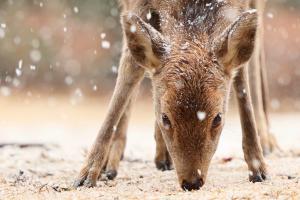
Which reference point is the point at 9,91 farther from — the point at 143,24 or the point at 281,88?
the point at 143,24

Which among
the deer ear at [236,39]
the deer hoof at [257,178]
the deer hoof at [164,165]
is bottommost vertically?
the deer hoof at [257,178]

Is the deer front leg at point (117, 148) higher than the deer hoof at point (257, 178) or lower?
higher

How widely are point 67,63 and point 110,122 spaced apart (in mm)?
16283

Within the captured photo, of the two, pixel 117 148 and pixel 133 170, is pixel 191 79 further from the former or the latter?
pixel 133 170

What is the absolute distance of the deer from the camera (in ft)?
19.4

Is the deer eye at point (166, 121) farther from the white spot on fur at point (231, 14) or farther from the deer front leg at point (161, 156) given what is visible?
the deer front leg at point (161, 156)

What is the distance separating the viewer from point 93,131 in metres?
14.7

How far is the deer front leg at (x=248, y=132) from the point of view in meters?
6.98

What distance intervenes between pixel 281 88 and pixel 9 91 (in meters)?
7.63

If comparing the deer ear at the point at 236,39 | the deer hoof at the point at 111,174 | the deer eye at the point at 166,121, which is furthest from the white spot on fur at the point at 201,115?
the deer hoof at the point at 111,174

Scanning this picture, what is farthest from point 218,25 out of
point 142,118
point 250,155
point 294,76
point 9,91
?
point 294,76

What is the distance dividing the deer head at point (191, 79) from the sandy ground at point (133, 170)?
11.7 inches

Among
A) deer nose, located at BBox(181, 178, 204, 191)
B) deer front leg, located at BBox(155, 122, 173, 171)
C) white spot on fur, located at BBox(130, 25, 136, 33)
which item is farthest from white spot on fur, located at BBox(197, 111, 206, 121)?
deer front leg, located at BBox(155, 122, 173, 171)

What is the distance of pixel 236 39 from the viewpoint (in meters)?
6.21
